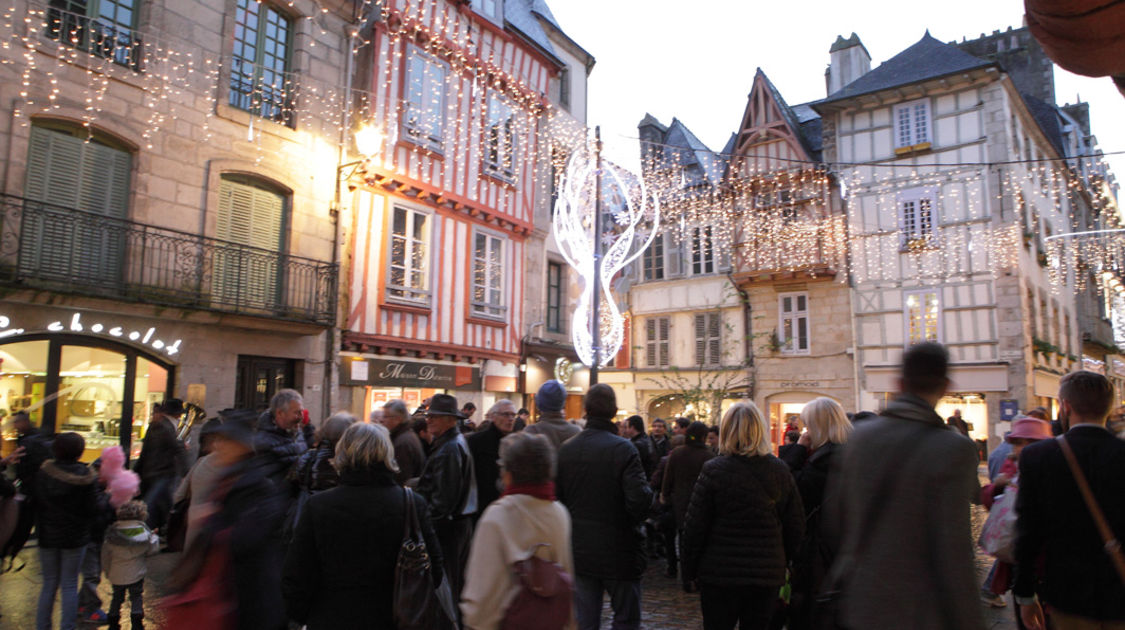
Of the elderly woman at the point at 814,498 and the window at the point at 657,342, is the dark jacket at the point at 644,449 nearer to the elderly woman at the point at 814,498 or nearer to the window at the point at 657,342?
the elderly woman at the point at 814,498

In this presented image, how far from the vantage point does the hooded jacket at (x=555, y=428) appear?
4809 millimetres

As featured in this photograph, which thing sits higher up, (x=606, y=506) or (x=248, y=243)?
(x=248, y=243)

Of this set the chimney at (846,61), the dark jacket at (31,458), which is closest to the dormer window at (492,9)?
the dark jacket at (31,458)

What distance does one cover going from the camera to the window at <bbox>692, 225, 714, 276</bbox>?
24375mm

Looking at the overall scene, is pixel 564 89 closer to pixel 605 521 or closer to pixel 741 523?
pixel 605 521

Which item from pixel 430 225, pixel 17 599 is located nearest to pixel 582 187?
pixel 430 225

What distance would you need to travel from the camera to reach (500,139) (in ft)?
49.0

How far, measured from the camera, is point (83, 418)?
923cm

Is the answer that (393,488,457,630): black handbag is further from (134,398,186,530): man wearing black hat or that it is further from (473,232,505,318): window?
(473,232,505,318): window

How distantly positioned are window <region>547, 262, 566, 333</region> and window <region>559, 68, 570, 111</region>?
389 cm

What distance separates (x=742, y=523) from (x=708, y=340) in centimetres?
2088

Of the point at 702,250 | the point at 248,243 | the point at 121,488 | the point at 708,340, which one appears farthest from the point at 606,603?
the point at 702,250

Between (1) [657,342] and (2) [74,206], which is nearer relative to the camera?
(2) [74,206]

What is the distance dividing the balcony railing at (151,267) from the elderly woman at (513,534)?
26.1ft
